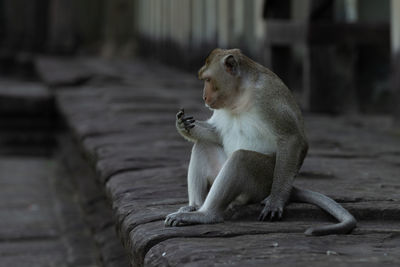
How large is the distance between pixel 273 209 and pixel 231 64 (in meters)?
0.59

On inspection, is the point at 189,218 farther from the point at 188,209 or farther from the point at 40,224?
the point at 40,224

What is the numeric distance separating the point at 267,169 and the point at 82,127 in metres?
3.65

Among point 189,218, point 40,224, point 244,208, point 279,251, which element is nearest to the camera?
point 279,251

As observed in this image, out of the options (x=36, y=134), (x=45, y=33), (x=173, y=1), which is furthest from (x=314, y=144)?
(x=45, y=33)

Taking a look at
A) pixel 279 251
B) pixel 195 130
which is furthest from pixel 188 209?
pixel 279 251

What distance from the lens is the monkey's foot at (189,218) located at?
10.2ft

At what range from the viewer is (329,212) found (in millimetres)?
3215

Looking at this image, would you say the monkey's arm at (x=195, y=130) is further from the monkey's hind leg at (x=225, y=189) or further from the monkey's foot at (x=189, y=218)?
the monkey's foot at (x=189, y=218)

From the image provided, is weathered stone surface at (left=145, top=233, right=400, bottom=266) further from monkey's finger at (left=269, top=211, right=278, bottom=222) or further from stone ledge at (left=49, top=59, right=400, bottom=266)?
monkey's finger at (left=269, top=211, right=278, bottom=222)

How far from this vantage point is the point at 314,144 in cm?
570

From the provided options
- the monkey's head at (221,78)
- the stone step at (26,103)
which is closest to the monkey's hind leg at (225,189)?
the monkey's head at (221,78)

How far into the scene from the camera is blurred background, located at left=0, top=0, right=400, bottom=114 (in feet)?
25.2

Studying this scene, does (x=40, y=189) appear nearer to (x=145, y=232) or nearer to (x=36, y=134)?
(x=36, y=134)

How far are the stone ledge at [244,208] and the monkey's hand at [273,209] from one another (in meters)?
0.03
